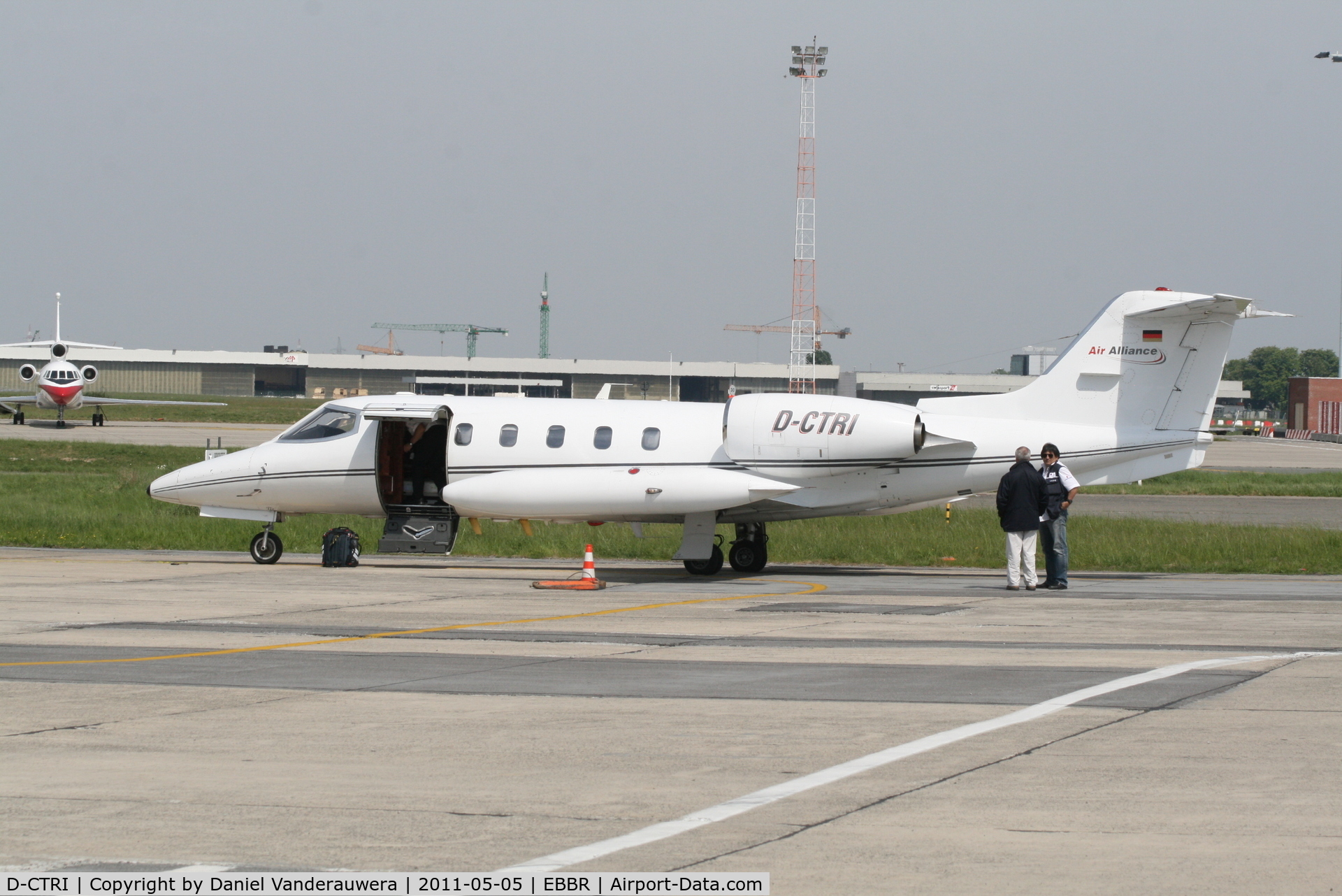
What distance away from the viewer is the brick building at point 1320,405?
362 feet

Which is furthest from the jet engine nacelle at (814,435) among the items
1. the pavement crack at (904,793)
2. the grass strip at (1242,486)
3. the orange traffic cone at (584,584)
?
the grass strip at (1242,486)

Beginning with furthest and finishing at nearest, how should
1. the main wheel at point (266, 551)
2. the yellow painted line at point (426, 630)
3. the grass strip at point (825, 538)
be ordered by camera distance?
1. the grass strip at point (825, 538)
2. the main wheel at point (266, 551)
3. the yellow painted line at point (426, 630)

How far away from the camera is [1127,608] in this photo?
1792 cm

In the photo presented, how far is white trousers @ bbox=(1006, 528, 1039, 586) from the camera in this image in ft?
68.2

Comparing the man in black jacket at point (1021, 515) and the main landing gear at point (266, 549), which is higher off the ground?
the man in black jacket at point (1021, 515)

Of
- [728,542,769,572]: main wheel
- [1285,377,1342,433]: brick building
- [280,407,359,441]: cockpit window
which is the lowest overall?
[728,542,769,572]: main wheel

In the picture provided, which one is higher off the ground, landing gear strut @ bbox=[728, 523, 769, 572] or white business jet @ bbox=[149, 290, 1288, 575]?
white business jet @ bbox=[149, 290, 1288, 575]

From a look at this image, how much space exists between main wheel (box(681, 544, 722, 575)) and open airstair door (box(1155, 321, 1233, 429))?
7.56m

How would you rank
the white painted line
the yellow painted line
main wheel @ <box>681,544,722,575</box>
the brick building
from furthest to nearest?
the brick building → main wheel @ <box>681,544,722,575</box> → the yellow painted line → the white painted line

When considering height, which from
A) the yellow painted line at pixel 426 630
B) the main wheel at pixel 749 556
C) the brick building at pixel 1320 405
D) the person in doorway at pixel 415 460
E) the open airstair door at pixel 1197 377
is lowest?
the yellow painted line at pixel 426 630

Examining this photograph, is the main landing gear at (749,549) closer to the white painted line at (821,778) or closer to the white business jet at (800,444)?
the white business jet at (800,444)

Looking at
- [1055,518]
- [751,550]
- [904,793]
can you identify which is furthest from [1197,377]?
[904,793]

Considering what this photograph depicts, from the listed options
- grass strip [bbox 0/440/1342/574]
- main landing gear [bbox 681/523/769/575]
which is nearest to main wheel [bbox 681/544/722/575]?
main landing gear [bbox 681/523/769/575]

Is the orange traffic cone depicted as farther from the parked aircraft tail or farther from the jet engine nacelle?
the parked aircraft tail
